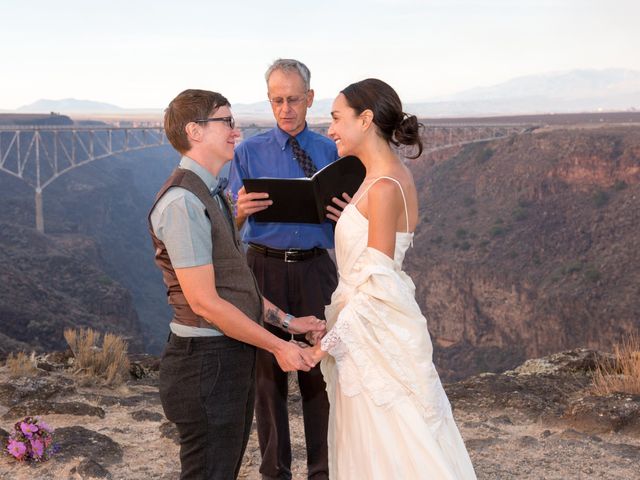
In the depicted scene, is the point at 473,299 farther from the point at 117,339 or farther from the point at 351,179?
the point at 351,179

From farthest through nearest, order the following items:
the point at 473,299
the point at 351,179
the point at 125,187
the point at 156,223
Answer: the point at 125,187 → the point at 473,299 → the point at 351,179 → the point at 156,223

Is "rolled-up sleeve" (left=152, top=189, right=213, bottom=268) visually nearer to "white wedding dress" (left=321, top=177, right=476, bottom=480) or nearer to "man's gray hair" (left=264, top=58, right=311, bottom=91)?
"white wedding dress" (left=321, top=177, right=476, bottom=480)

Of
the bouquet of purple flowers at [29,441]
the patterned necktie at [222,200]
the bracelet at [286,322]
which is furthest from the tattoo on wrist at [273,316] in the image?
the bouquet of purple flowers at [29,441]

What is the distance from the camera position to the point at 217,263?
2721mm

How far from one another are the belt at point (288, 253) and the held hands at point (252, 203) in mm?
445

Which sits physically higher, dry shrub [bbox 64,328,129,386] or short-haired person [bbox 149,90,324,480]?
short-haired person [bbox 149,90,324,480]

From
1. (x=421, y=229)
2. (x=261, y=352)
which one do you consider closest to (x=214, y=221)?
(x=261, y=352)

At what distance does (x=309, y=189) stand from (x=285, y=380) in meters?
1.15

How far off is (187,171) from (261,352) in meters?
1.59

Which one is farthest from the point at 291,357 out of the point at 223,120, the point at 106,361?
the point at 106,361

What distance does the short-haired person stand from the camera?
2.62 metres

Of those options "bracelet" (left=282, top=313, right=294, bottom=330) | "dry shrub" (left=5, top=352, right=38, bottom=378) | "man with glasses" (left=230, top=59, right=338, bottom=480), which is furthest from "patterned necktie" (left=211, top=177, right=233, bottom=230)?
"dry shrub" (left=5, top=352, right=38, bottom=378)

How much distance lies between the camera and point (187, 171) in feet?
8.71

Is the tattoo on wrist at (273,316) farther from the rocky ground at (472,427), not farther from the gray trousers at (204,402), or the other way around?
the rocky ground at (472,427)
